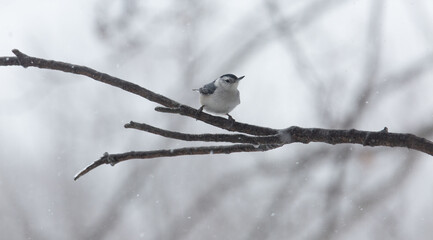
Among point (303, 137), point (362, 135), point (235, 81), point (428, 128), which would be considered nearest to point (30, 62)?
point (303, 137)

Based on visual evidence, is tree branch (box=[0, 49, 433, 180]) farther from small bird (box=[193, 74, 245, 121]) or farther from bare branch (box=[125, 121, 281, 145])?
small bird (box=[193, 74, 245, 121])

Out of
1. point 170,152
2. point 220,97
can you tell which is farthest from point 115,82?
point 220,97

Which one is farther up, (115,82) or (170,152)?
(115,82)

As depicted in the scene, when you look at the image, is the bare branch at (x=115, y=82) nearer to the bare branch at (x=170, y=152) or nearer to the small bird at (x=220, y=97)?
the bare branch at (x=170, y=152)

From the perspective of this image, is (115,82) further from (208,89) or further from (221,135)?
(208,89)

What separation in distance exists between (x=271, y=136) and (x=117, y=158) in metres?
0.30

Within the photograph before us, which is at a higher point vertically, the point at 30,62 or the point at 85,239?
the point at 85,239

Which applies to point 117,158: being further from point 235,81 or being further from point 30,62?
point 235,81

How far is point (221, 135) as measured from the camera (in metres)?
1.00

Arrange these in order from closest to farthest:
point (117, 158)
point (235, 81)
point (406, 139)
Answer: point (406, 139) < point (117, 158) < point (235, 81)

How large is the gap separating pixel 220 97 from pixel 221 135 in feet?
2.92

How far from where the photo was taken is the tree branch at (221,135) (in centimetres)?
92

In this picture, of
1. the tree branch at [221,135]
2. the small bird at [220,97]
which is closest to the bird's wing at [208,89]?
the small bird at [220,97]

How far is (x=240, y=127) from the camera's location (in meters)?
1.05
